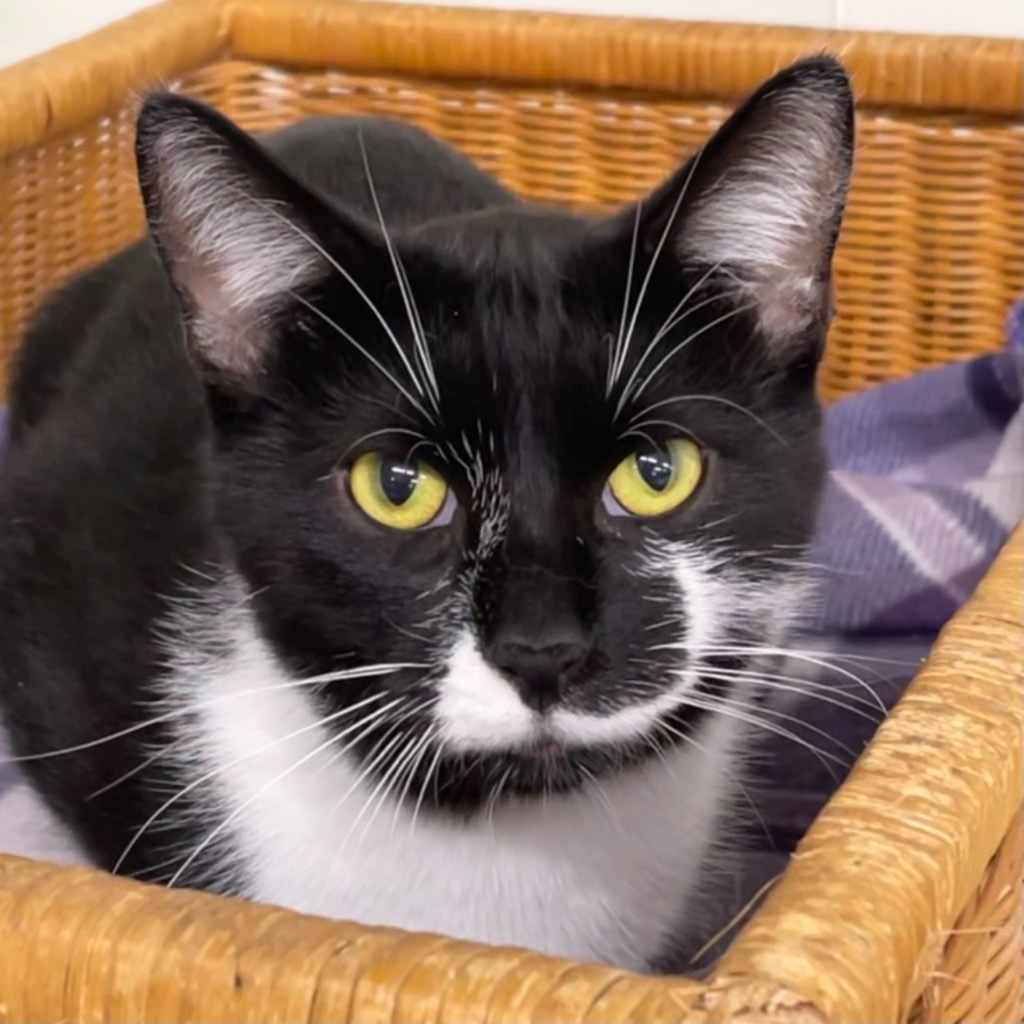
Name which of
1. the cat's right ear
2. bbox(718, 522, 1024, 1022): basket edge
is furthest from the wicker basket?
the cat's right ear

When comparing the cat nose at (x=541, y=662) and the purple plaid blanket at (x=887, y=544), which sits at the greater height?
the cat nose at (x=541, y=662)

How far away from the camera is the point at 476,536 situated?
28.4 inches

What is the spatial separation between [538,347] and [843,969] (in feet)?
1.08

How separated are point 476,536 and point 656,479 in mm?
93

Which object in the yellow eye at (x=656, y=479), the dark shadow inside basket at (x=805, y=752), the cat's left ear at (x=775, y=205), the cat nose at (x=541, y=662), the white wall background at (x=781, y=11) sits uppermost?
the cat's left ear at (x=775, y=205)

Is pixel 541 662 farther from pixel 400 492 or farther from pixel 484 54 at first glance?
pixel 484 54

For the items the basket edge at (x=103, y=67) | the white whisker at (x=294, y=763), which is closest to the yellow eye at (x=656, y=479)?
the white whisker at (x=294, y=763)

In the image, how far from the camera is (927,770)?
0.67 meters

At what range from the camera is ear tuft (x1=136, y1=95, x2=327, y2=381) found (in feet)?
2.40

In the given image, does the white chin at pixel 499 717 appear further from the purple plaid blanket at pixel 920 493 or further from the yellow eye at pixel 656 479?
the purple plaid blanket at pixel 920 493

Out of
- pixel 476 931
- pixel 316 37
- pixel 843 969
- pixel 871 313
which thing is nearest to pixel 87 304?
pixel 316 37

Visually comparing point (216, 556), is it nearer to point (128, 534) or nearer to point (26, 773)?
point (128, 534)

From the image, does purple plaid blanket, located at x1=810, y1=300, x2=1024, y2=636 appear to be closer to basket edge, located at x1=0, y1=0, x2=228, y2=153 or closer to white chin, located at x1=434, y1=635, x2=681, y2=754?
white chin, located at x1=434, y1=635, x2=681, y2=754

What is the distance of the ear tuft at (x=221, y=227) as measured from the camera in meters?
0.73
